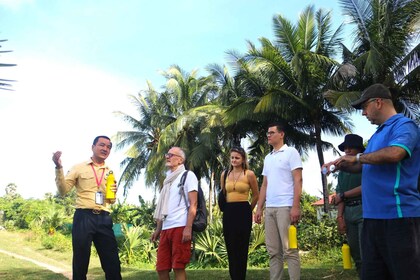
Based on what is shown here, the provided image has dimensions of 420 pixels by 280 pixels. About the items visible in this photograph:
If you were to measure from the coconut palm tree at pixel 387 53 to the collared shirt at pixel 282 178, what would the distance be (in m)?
8.46

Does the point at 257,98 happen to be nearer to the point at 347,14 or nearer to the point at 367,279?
the point at 347,14

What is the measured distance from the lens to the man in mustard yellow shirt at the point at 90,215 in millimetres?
4191

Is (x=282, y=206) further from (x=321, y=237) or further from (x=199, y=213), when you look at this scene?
(x=321, y=237)

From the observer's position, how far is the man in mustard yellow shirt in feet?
13.8

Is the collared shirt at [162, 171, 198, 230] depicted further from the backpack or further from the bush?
the bush

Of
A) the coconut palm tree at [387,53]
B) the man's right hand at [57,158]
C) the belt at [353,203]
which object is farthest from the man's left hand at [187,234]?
the coconut palm tree at [387,53]

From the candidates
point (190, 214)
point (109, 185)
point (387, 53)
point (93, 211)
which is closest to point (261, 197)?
point (190, 214)

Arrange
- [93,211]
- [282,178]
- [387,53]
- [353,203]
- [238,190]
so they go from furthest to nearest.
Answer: [387,53] < [238,190] < [282,178] < [93,211] < [353,203]

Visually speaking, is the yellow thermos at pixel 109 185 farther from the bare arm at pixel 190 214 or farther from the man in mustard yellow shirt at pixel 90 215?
the bare arm at pixel 190 214

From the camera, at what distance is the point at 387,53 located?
12.8 metres

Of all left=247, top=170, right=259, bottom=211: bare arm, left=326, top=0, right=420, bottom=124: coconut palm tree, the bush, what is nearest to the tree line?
left=326, top=0, right=420, bottom=124: coconut palm tree

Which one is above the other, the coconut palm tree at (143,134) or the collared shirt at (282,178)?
the coconut palm tree at (143,134)

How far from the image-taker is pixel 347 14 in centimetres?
1403

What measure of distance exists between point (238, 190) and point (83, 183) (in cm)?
169
